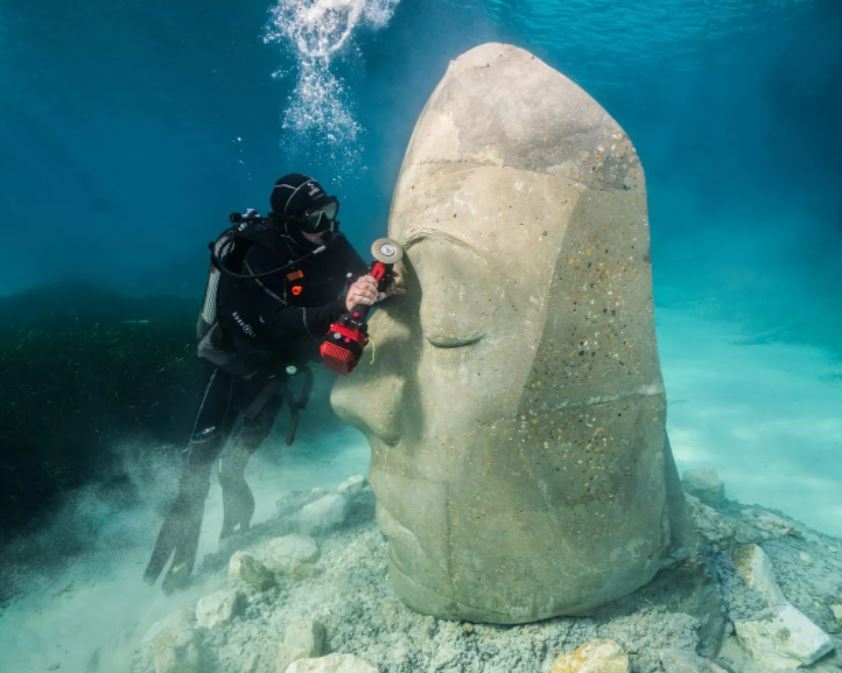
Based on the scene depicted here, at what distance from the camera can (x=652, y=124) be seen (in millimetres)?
38844

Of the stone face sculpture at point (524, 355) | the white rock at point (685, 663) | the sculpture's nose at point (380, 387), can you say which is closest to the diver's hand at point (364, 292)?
the stone face sculpture at point (524, 355)

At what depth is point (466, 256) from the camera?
2.63m

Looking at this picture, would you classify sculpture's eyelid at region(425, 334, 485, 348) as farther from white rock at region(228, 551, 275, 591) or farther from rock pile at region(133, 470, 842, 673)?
white rock at region(228, 551, 275, 591)

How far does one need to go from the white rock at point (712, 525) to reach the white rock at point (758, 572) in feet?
0.41

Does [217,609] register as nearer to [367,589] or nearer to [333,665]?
[367,589]

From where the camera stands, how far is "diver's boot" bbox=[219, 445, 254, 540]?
544 centimetres

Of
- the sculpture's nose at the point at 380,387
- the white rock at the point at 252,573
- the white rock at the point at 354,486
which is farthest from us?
the white rock at the point at 354,486

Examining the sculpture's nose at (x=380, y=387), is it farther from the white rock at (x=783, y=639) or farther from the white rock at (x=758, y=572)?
the white rock at (x=758, y=572)

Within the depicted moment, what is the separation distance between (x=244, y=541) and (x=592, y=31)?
29700 mm

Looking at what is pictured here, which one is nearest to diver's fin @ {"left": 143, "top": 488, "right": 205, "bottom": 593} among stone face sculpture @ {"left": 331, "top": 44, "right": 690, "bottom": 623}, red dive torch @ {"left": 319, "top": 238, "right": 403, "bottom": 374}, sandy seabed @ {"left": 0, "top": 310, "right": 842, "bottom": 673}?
sandy seabed @ {"left": 0, "top": 310, "right": 842, "bottom": 673}

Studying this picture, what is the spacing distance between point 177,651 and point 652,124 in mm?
44088

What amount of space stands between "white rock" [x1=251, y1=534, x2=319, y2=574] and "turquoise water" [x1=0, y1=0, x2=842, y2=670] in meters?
1.33

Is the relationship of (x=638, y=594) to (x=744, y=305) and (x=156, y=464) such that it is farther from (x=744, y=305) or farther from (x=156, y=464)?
(x=744, y=305)

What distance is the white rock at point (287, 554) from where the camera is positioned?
4.23 metres
